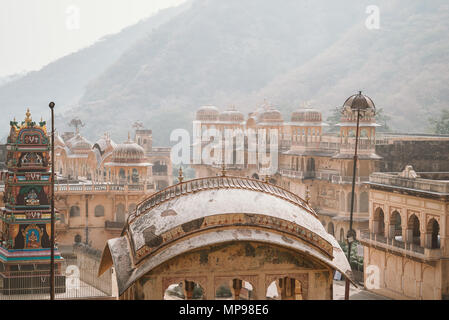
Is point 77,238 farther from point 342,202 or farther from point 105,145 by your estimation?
point 342,202

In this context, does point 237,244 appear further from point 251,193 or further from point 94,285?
point 94,285

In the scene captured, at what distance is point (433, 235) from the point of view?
29234mm

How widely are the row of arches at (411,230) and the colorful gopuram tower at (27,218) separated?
12.7 m

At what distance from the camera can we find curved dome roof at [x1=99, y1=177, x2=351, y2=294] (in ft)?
38.9

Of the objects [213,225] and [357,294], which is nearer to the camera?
[213,225]

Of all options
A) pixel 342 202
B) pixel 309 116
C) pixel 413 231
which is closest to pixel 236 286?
pixel 413 231

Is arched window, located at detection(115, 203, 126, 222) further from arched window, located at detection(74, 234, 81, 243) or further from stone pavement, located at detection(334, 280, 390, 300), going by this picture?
stone pavement, located at detection(334, 280, 390, 300)

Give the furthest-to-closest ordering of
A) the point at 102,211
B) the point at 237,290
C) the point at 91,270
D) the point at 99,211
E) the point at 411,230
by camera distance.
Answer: the point at 102,211
the point at 99,211
the point at 411,230
the point at 91,270
the point at 237,290

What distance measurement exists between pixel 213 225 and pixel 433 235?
19.0 meters

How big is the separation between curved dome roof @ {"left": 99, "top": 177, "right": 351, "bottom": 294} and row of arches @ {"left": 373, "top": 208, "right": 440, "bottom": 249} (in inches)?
648

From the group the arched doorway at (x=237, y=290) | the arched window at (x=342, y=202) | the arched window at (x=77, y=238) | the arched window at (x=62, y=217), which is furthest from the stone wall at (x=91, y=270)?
the arched window at (x=342, y=202)

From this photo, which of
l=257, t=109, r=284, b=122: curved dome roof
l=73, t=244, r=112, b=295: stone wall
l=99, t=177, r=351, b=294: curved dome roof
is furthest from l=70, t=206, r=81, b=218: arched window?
l=99, t=177, r=351, b=294: curved dome roof

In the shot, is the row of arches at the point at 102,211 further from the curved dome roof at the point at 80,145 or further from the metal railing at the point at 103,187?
the curved dome roof at the point at 80,145
